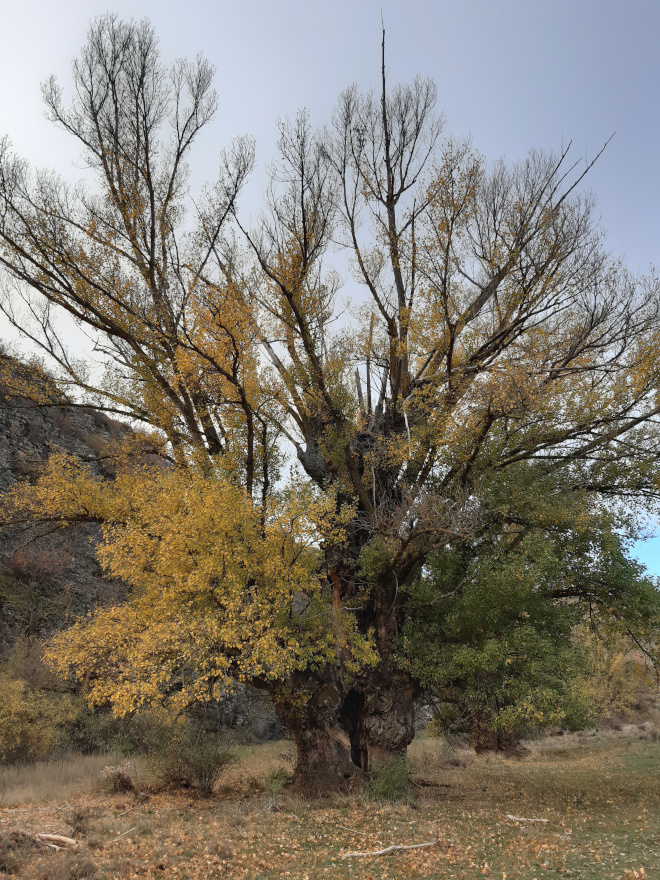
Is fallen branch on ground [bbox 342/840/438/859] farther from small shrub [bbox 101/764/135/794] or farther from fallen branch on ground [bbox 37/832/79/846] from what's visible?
small shrub [bbox 101/764/135/794]

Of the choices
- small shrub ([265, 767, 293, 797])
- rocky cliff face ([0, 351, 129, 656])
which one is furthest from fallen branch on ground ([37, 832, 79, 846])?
rocky cliff face ([0, 351, 129, 656])

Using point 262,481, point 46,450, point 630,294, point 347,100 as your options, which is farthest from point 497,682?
point 46,450

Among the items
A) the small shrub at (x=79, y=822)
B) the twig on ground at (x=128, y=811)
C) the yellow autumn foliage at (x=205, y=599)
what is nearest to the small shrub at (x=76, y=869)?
the small shrub at (x=79, y=822)

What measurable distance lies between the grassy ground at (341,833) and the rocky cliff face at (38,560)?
13490mm

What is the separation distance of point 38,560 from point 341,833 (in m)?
21.8

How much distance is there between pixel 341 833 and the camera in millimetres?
9555

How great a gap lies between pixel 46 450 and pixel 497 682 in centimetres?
2773

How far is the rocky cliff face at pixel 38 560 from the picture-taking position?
24373 mm

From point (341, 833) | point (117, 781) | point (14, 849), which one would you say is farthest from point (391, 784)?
point (14, 849)

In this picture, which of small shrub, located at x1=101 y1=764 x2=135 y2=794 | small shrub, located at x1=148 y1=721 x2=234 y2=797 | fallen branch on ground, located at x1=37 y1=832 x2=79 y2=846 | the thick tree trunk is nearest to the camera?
fallen branch on ground, located at x1=37 y1=832 x2=79 y2=846

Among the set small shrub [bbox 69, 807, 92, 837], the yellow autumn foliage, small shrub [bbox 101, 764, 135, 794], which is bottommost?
small shrub [bbox 101, 764, 135, 794]

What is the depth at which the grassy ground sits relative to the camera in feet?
23.9

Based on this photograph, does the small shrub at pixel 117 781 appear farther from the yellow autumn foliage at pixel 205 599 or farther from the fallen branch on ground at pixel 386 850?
the fallen branch on ground at pixel 386 850

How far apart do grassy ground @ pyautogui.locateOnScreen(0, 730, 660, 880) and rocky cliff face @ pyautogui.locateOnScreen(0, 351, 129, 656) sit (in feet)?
44.3
